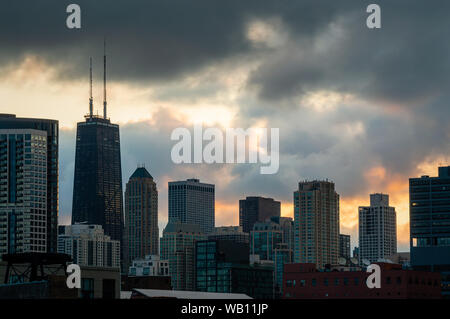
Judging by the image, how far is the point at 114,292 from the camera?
426ft
